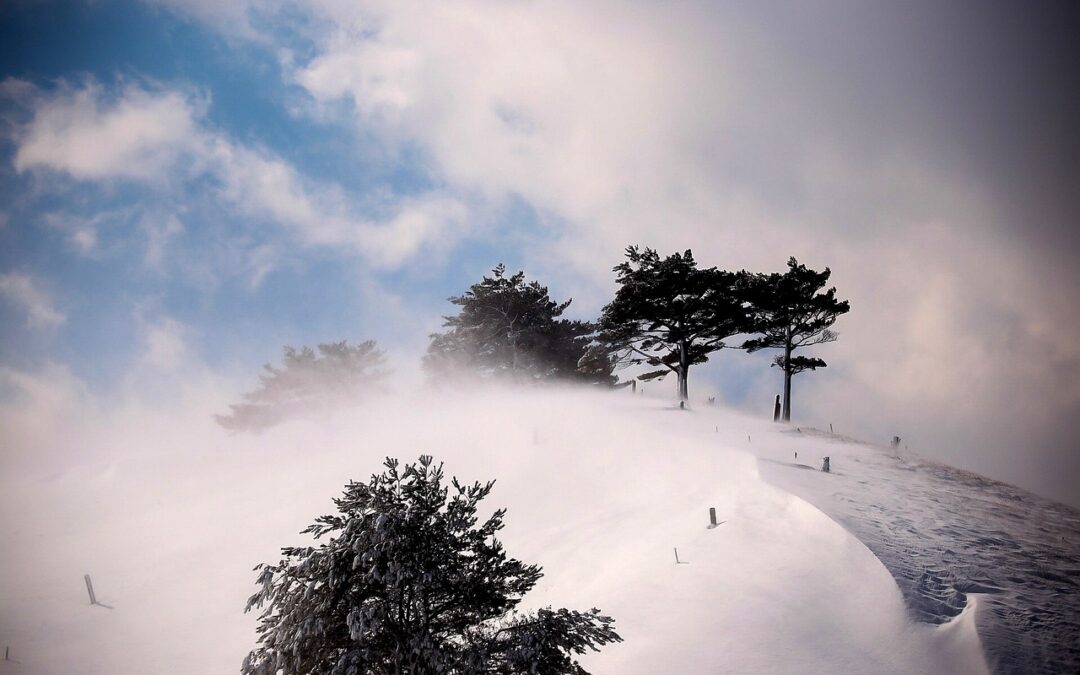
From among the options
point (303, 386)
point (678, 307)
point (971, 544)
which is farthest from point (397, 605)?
point (303, 386)

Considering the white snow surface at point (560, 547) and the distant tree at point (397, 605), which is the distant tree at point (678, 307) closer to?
the white snow surface at point (560, 547)

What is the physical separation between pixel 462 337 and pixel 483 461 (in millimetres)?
20945

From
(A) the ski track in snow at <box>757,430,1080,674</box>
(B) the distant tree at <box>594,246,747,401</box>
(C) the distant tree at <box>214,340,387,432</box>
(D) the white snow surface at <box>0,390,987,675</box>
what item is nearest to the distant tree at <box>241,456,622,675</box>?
(D) the white snow surface at <box>0,390,987,675</box>

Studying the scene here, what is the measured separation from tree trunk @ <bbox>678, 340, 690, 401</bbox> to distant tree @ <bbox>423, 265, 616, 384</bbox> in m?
9.06

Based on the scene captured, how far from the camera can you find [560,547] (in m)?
19.2

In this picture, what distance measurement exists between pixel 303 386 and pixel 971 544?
6121 cm

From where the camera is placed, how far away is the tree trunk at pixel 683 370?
35812 mm

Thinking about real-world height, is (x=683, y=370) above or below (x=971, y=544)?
above

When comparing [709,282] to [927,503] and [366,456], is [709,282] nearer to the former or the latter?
[927,503]

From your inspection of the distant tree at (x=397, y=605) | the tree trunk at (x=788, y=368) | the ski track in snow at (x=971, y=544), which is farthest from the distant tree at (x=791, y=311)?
the distant tree at (x=397, y=605)

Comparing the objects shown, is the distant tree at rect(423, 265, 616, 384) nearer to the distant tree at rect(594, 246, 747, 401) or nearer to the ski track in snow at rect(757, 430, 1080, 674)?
the distant tree at rect(594, 246, 747, 401)

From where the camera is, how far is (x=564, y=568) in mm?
17703

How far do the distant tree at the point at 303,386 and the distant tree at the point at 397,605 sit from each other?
54842 millimetres

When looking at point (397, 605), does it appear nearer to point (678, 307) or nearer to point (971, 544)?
point (971, 544)
